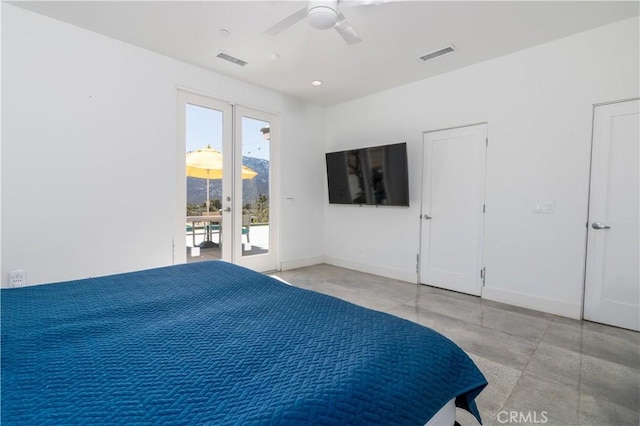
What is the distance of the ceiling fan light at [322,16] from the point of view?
Result: 7.31ft

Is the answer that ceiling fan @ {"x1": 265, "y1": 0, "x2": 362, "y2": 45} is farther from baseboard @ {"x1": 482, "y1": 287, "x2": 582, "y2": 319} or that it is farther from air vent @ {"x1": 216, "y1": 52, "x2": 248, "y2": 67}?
baseboard @ {"x1": 482, "y1": 287, "x2": 582, "y2": 319}

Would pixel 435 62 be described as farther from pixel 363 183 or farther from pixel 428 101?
pixel 363 183

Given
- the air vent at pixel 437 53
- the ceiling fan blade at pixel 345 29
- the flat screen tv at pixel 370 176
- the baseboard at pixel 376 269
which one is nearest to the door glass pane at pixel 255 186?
the flat screen tv at pixel 370 176

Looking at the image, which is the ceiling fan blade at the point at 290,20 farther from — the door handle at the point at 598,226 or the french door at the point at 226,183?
the door handle at the point at 598,226

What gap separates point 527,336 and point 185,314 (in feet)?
9.36

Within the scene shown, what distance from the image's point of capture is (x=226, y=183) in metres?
4.34

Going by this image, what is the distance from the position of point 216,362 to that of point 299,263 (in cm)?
439

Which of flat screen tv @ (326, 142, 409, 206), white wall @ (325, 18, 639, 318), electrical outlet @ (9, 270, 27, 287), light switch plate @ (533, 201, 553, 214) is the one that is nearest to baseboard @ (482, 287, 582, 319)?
white wall @ (325, 18, 639, 318)

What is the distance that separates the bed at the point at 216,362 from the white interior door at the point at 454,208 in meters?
3.00

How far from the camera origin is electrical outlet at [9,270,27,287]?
2.84 m

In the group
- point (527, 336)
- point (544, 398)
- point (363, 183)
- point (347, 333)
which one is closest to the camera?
point (347, 333)

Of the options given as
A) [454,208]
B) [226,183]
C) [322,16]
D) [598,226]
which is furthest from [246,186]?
[598,226]

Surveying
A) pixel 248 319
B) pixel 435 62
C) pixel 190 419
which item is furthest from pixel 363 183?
pixel 190 419

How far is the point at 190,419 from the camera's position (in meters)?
0.72
